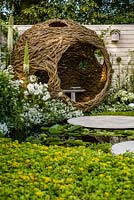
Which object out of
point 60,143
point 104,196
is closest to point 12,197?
point 104,196

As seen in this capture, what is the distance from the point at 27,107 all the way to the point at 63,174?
299 cm

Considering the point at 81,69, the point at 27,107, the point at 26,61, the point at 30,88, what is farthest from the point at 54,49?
the point at 81,69

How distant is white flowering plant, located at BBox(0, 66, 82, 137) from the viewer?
5031 millimetres

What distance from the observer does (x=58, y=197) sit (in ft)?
8.82

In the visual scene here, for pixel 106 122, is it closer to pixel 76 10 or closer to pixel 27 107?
pixel 27 107

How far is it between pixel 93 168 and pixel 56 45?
400 cm

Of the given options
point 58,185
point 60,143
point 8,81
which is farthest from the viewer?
point 8,81

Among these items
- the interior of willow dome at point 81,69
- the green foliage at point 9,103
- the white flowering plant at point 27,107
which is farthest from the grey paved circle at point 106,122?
A: the interior of willow dome at point 81,69

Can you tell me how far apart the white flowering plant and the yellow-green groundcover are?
0.91m

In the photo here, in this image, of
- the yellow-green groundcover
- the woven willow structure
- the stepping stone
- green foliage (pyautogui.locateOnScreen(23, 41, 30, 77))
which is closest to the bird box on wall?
the woven willow structure

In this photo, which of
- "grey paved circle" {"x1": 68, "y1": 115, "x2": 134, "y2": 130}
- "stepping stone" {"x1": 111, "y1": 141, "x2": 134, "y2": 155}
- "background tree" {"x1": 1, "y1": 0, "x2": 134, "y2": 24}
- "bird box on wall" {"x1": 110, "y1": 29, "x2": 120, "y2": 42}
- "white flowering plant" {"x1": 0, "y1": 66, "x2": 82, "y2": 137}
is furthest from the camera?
"background tree" {"x1": 1, "y1": 0, "x2": 134, "y2": 24}

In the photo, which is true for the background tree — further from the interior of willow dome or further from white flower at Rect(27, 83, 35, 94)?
white flower at Rect(27, 83, 35, 94)

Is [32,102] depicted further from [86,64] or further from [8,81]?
[86,64]

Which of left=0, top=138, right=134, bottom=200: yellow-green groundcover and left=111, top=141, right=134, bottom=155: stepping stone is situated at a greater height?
left=0, top=138, right=134, bottom=200: yellow-green groundcover
